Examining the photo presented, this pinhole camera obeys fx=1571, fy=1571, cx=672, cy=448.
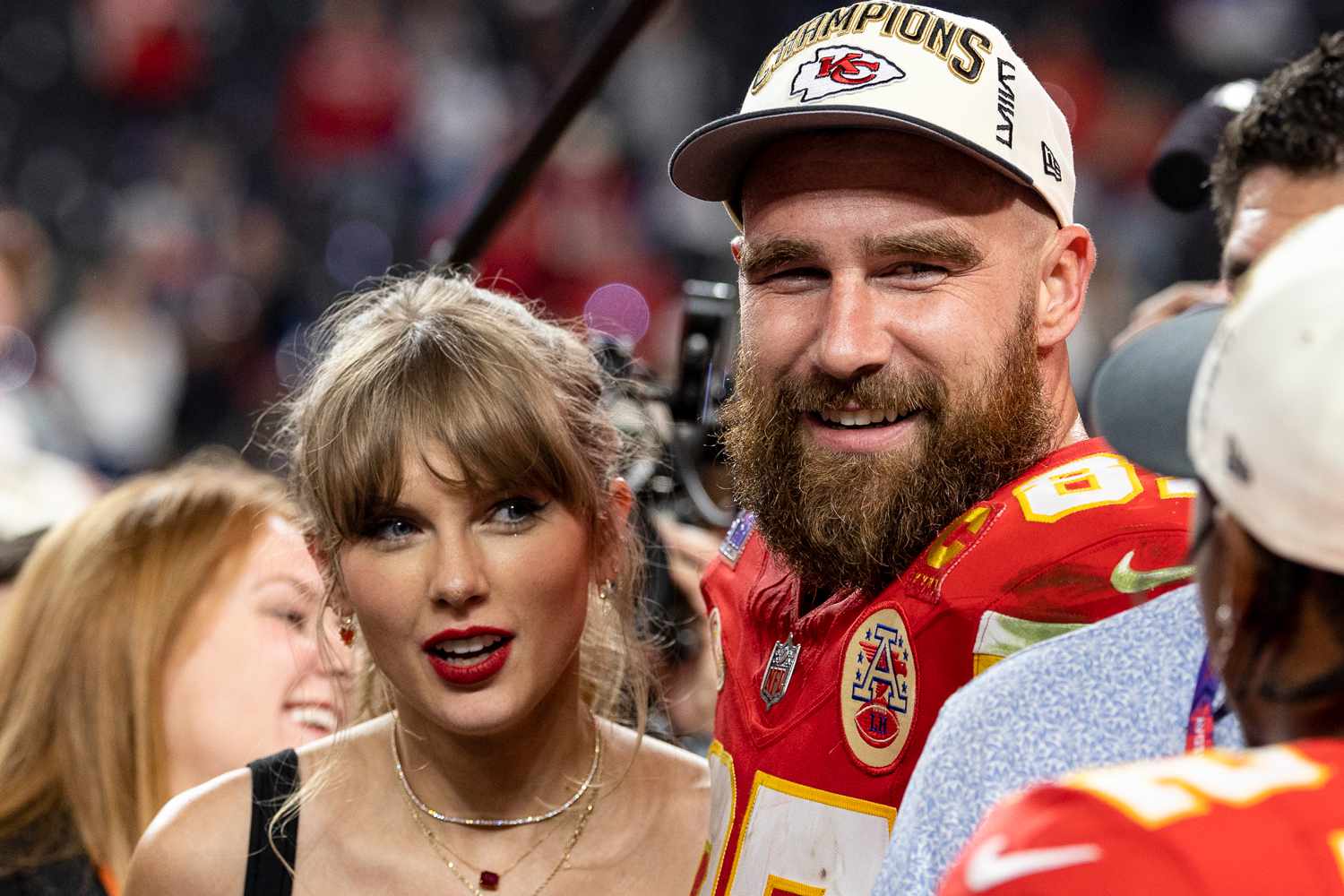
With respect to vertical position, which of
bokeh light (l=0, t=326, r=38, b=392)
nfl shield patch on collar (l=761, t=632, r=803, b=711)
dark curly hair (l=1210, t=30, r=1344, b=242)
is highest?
dark curly hair (l=1210, t=30, r=1344, b=242)

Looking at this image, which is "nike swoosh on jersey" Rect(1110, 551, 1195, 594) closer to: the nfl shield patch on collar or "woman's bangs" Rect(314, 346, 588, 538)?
the nfl shield patch on collar

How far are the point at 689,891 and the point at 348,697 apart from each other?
0.60 meters

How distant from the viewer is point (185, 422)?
6.52 metres

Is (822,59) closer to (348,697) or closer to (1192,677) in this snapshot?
(1192,677)

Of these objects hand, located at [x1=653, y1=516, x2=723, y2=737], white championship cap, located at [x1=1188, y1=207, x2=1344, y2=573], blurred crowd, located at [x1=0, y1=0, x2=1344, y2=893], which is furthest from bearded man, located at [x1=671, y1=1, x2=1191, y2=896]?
blurred crowd, located at [x1=0, y1=0, x2=1344, y2=893]

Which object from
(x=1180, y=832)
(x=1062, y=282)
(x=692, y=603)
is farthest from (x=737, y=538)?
(x=1180, y=832)

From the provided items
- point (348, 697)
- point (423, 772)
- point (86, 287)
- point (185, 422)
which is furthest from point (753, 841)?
point (86, 287)

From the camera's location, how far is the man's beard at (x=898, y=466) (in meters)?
1.39

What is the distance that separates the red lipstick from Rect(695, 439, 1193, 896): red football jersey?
0.34 meters

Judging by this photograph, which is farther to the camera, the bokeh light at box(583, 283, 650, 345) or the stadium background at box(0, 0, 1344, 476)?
the bokeh light at box(583, 283, 650, 345)

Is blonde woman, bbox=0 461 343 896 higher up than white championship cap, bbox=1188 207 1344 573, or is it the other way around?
white championship cap, bbox=1188 207 1344 573

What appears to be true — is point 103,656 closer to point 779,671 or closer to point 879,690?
point 779,671

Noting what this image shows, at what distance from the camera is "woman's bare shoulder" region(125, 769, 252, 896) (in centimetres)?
180

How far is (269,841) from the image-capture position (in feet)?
6.00
